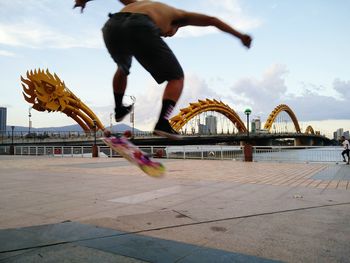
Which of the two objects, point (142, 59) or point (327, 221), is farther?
point (327, 221)

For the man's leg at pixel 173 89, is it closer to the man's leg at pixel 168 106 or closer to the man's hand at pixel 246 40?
the man's leg at pixel 168 106

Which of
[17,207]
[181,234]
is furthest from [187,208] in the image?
[17,207]

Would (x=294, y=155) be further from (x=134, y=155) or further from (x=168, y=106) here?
(x=168, y=106)

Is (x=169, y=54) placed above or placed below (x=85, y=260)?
above

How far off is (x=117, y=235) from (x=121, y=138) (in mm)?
2736

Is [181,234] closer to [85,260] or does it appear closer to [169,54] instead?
[85,260]

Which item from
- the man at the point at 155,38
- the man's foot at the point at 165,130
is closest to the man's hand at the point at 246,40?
the man at the point at 155,38

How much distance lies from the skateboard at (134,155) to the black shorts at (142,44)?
64 cm

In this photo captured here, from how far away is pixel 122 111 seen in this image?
2.73 meters

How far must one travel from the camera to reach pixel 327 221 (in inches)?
236

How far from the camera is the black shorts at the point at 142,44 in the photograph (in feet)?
7.46

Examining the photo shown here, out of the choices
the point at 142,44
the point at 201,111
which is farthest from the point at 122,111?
the point at 201,111

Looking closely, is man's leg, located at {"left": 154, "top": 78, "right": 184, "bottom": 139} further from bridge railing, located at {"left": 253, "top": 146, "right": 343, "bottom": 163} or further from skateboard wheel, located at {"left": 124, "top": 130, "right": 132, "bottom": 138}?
bridge railing, located at {"left": 253, "top": 146, "right": 343, "bottom": 163}

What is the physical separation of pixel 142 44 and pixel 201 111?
7043 centimetres
